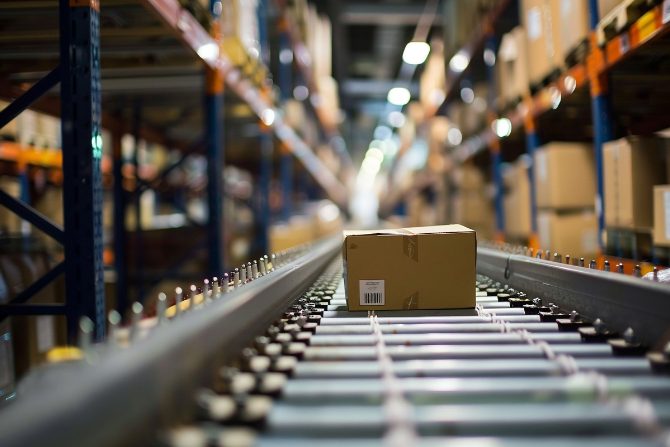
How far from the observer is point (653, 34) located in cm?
300

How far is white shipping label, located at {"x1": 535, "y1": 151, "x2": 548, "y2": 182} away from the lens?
5.01 m

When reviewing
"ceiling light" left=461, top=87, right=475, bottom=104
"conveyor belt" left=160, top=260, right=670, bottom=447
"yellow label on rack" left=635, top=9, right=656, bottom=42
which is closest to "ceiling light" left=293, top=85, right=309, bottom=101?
"ceiling light" left=461, top=87, right=475, bottom=104

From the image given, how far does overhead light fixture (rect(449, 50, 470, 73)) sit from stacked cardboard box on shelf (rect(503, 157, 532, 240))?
5.57 ft

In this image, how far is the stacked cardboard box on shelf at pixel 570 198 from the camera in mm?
4832

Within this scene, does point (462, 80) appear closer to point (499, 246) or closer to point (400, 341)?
point (499, 246)

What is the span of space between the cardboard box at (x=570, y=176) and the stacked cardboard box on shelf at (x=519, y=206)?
1.03m

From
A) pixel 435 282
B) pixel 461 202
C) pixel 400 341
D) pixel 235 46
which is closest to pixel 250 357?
pixel 400 341

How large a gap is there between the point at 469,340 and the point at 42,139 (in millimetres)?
5128

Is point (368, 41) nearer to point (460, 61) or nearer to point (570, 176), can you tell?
point (460, 61)

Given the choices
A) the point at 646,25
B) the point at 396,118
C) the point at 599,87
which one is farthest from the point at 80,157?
the point at 396,118

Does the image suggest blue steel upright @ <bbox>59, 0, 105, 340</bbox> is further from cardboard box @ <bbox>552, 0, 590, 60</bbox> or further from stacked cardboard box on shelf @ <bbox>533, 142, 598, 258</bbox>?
stacked cardboard box on shelf @ <bbox>533, 142, 598, 258</bbox>

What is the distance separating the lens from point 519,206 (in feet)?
20.8

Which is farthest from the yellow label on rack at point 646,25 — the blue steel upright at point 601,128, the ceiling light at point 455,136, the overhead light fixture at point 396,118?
the overhead light fixture at point 396,118

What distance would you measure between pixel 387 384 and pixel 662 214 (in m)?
2.65
